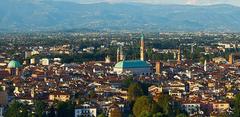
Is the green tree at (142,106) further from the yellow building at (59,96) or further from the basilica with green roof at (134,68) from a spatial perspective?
the basilica with green roof at (134,68)

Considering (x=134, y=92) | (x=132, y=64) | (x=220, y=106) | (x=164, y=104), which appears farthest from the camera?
(x=132, y=64)

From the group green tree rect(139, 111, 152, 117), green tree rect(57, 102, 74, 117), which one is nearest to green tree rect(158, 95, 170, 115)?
green tree rect(139, 111, 152, 117)

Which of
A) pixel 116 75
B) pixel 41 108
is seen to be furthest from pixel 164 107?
pixel 116 75

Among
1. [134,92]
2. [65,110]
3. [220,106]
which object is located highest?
[65,110]

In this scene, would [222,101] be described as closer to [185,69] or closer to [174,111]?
[174,111]

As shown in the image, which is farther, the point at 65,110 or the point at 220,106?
the point at 220,106

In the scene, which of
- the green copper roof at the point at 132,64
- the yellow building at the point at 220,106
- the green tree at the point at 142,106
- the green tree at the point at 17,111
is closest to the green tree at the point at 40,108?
the green tree at the point at 17,111

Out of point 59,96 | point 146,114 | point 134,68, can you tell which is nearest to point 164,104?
point 146,114

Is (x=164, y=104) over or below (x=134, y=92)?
over

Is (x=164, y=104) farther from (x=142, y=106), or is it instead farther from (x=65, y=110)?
(x=65, y=110)

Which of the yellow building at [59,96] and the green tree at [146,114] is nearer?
the green tree at [146,114]

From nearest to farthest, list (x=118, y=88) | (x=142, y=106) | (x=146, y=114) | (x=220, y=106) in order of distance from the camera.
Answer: (x=146, y=114) < (x=142, y=106) < (x=220, y=106) < (x=118, y=88)
